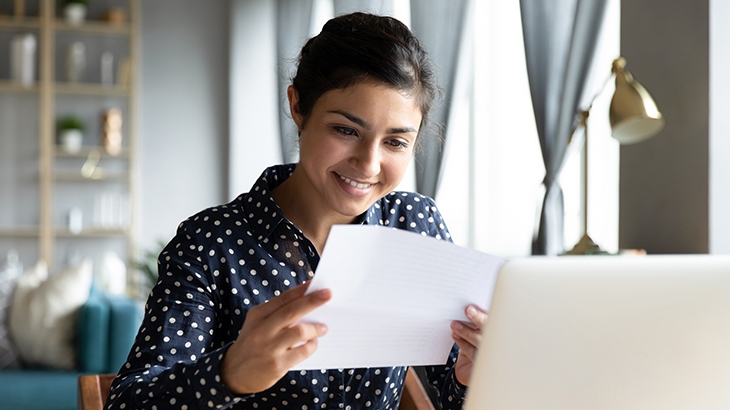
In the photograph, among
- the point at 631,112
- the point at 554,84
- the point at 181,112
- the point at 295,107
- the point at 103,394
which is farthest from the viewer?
the point at 181,112

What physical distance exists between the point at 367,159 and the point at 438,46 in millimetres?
1870

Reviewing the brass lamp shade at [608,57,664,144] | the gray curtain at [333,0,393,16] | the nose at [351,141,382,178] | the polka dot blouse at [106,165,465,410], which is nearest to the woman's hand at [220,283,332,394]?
the polka dot blouse at [106,165,465,410]

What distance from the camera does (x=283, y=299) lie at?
783 millimetres

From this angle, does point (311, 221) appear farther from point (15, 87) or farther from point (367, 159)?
point (15, 87)

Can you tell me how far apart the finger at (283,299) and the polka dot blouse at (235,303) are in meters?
0.22

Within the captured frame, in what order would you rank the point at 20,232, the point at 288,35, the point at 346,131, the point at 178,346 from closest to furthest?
the point at 178,346, the point at 346,131, the point at 288,35, the point at 20,232

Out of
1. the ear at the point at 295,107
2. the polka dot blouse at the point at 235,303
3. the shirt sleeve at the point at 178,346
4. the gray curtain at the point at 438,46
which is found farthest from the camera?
the gray curtain at the point at 438,46

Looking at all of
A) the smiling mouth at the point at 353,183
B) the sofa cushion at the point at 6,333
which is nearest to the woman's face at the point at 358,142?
the smiling mouth at the point at 353,183

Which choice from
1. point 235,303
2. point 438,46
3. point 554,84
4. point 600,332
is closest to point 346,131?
point 235,303

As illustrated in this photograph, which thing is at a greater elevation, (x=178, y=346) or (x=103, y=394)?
(x=178, y=346)

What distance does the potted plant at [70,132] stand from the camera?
5.07 m

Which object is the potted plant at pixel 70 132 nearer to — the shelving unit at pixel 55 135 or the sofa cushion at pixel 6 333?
the shelving unit at pixel 55 135

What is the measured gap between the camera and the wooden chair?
4.48 ft

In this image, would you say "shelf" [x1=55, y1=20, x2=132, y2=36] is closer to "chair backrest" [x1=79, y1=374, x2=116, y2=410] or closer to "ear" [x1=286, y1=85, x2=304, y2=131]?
"chair backrest" [x1=79, y1=374, x2=116, y2=410]
